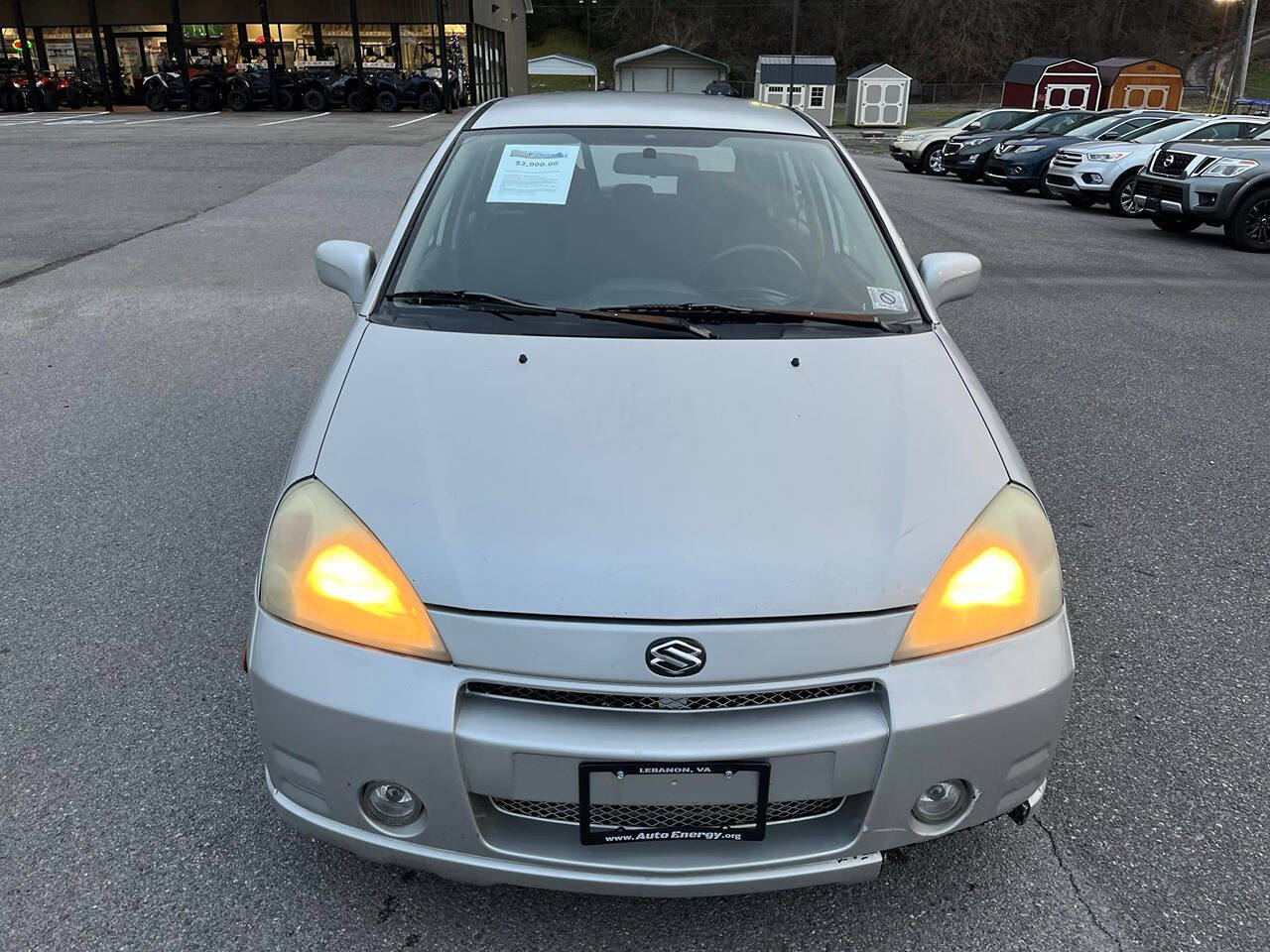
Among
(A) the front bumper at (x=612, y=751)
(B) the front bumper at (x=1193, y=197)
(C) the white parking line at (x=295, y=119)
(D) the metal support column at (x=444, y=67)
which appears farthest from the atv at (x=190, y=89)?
(A) the front bumper at (x=612, y=751)

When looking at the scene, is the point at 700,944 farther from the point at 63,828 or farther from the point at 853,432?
the point at 63,828

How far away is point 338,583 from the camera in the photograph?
1863 millimetres

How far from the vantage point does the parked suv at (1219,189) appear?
11.2 m

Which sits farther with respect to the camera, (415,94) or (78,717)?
(415,94)

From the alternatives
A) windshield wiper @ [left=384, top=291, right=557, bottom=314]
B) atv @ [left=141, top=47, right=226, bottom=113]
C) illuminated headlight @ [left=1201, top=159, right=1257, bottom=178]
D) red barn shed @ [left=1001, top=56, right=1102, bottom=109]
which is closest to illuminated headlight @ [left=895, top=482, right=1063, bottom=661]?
windshield wiper @ [left=384, top=291, right=557, bottom=314]

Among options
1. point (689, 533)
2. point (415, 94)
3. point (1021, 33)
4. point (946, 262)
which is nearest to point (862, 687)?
point (689, 533)

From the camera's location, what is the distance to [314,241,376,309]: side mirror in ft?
9.96

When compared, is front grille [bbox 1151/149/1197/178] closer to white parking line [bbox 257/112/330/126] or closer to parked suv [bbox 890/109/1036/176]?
parked suv [bbox 890/109/1036/176]

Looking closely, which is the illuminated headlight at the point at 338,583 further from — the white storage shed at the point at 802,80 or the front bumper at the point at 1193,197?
the white storage shed at the point at 802,80

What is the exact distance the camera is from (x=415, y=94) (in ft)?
107

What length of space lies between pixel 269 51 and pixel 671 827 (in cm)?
3706

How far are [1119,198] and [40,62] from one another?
1466 inches

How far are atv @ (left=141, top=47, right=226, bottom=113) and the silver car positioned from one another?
34588 mm

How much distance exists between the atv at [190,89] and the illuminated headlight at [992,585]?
35475 millimetres
